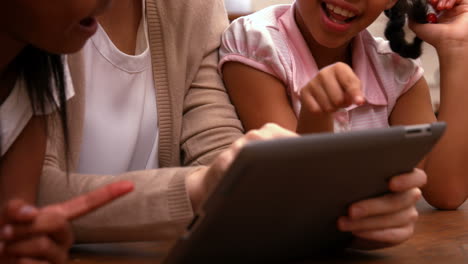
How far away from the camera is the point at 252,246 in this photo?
0.69 metres

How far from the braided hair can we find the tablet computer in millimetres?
712

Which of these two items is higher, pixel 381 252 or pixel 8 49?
pixel 8 49

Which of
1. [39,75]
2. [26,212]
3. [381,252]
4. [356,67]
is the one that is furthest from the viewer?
[356,67]

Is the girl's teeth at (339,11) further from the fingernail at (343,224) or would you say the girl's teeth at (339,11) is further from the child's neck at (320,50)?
the fingernail at (343,224)

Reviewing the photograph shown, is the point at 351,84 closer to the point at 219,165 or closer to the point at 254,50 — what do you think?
the point at 219,165

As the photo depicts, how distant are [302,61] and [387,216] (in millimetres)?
624

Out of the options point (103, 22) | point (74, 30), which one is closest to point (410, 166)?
point (74, 30)

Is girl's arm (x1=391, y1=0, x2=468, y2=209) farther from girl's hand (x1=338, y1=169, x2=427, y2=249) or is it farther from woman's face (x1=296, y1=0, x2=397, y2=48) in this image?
girl's hand (x1=338, y1=169, x2=427, y2=249)

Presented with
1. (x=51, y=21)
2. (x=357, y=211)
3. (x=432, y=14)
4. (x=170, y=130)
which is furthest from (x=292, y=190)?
(x=432, y=14)

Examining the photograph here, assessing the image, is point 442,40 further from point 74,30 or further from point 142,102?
point 74,30

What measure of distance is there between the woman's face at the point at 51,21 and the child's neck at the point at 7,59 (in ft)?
0.09

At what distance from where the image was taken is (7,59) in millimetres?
916

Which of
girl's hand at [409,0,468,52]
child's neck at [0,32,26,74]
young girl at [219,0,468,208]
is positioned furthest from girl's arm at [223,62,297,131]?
child's neck at [0,32,26,74]

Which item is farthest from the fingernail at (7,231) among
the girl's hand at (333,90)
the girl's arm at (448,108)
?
the girl's arm at (448,108)
